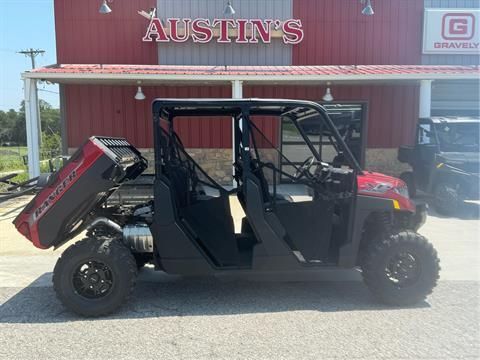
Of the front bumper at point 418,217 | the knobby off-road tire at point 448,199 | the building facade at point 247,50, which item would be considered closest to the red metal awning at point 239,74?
the building facade at point 247,50

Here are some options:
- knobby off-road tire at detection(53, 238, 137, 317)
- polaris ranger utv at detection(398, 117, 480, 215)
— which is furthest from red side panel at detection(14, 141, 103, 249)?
polaris ranger utv at detection(398, 117, 480, 215)

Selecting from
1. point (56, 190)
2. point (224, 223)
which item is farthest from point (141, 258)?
point (56, 190)

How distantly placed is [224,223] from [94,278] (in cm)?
135

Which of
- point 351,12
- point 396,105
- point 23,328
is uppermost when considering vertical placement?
point 351,12

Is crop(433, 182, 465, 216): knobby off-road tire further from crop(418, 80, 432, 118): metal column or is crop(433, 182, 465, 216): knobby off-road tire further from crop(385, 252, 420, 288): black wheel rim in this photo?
crop(385, 252, 420, 288): black wheel rim

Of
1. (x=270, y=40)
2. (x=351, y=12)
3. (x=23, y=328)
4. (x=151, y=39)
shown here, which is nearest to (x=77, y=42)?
(x=151, y=39)

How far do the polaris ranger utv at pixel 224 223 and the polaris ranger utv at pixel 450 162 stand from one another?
15.5ft

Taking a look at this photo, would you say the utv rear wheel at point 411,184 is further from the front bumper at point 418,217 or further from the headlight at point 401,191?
the headlight at point 401,191

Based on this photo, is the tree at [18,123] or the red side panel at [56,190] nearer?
the red side panel at [56,190]

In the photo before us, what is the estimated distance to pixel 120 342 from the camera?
10.5 ft

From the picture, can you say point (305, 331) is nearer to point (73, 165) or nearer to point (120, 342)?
point (120, 342)

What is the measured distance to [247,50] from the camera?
1215 centimetres

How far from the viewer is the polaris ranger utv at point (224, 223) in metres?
3.70

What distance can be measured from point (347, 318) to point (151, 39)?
34.1 ft
